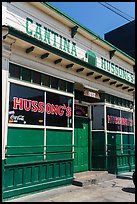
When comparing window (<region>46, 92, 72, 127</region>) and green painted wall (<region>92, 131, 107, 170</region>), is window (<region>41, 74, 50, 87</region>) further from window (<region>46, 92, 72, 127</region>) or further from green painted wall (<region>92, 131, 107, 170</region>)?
green painted wall (<region>92, 131, 107, 170</region>)

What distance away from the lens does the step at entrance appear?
336 inches

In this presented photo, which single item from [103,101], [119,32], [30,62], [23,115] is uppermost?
[119,32]

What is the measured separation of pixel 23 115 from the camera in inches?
286

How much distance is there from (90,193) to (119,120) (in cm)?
549

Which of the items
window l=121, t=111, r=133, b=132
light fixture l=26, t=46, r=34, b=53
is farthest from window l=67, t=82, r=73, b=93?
window l=121, t=111, r=133, b=132

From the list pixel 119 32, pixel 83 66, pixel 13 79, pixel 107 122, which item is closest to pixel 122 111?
pixel 107 122

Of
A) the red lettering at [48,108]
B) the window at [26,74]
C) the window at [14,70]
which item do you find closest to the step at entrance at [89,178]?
the red lettering at [48,108]

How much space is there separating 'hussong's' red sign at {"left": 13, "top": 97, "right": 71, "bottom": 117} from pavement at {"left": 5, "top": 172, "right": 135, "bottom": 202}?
2439 millimetres

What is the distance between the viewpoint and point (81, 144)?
10234mm

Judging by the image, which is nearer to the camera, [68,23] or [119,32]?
[68,23]

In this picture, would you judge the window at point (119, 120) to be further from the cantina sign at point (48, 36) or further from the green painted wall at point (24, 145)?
the green painted wall at point (24, 145)

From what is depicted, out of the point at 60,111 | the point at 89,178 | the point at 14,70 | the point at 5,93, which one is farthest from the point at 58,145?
the point at 14,70

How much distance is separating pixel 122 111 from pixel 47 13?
641cm

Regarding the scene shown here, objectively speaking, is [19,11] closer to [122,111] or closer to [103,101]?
[103,101]
